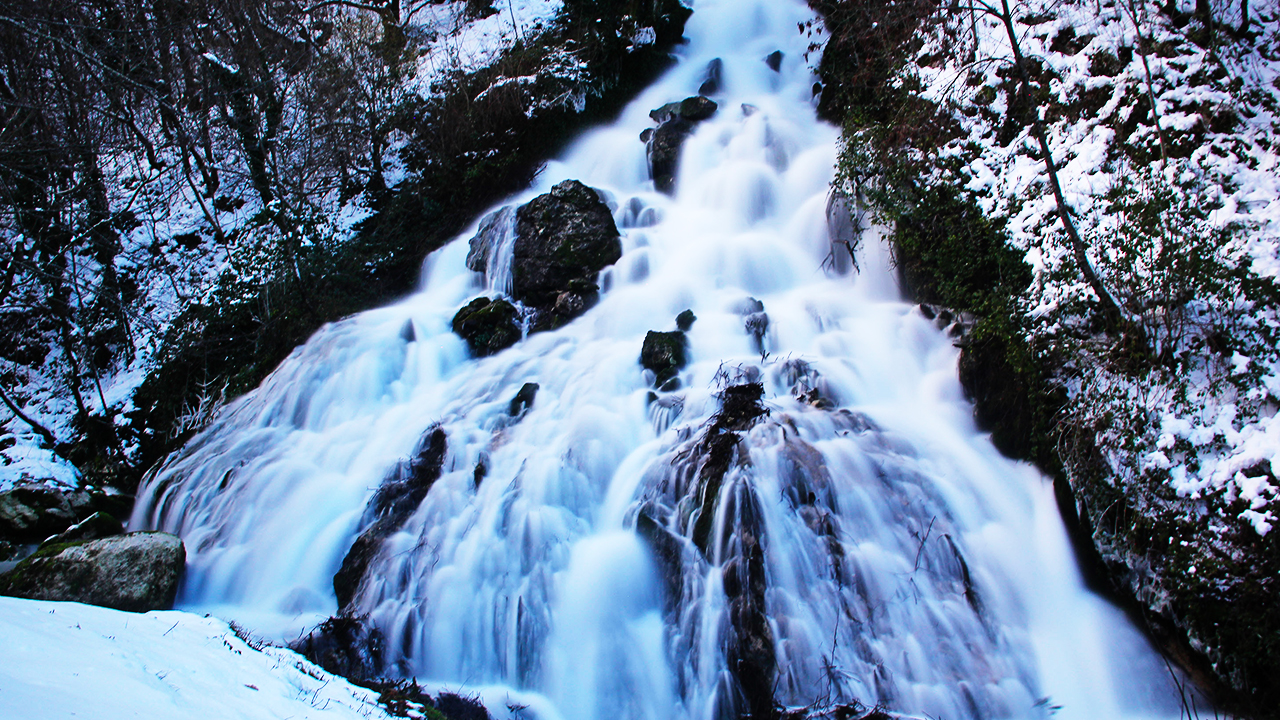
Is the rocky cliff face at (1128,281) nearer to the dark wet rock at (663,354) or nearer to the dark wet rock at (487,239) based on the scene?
the dark wet rock at (663,354)

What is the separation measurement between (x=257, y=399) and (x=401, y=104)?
806cm

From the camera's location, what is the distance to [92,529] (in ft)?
24.1

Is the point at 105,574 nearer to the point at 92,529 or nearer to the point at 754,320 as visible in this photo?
the point at 92,529

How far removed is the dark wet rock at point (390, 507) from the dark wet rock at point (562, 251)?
2.90m

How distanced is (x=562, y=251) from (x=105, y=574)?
664 cm

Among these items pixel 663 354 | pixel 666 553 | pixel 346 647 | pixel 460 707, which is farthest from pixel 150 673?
pixel 663 354

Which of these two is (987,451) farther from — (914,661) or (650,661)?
(650,661)

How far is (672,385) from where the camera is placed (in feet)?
24.6

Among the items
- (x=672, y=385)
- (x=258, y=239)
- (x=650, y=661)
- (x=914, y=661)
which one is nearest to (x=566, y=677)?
(x=650, y=661)

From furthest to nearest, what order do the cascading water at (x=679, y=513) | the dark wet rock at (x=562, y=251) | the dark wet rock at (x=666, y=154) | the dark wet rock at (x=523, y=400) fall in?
the dark wet rock at (x=666, y=154)
the dark wet rock at (x=562, y=251)
the dark wet rock at (x=523, y=400)
the cascading water at (x=679, y=513)

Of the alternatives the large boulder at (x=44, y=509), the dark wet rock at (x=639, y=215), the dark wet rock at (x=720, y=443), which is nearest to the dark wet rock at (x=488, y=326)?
the dark wet rock at (x=639, y=215)

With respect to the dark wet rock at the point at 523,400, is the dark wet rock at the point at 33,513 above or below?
below

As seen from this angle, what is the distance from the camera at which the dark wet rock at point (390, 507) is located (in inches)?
233

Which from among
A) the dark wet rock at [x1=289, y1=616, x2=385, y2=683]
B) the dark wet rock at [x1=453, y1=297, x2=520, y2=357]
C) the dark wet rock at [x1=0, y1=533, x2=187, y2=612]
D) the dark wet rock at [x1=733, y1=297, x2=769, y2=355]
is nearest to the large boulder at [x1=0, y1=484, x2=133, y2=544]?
the dark wet rock at [x1=0, y1=533, x2=187, y2=612]
